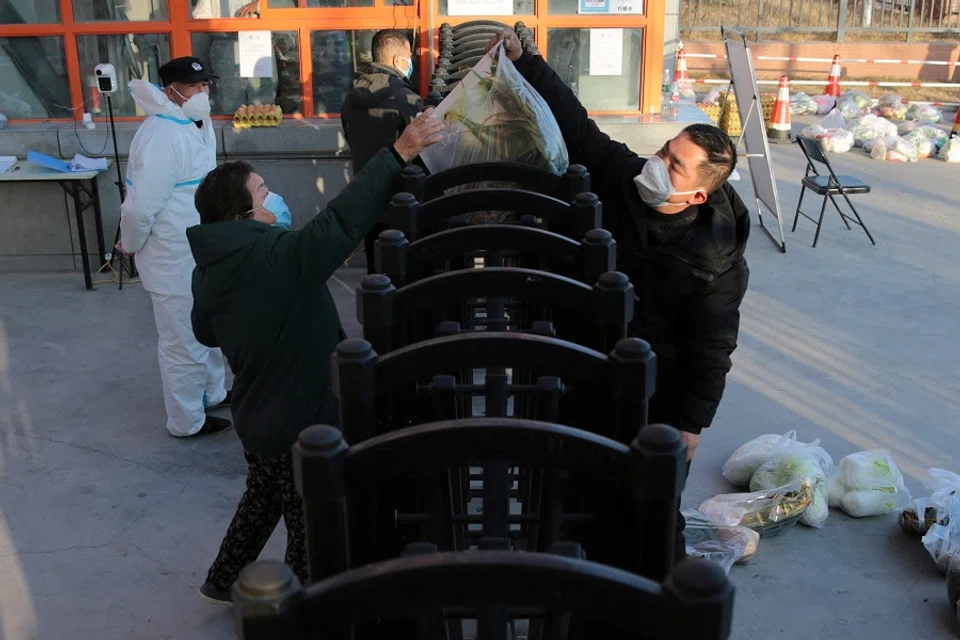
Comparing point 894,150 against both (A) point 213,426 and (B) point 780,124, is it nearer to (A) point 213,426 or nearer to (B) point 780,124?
(B) point 780,124

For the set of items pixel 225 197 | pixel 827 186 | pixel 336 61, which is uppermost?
pixel 336 61

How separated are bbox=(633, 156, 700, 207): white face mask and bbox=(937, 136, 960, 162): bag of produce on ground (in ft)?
31.4

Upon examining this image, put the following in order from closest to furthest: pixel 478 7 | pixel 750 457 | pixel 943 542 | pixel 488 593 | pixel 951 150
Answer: pixel 488 593 < pixel 943 542 < pixel 750 457 < pixel 478 7 < pixel 951 150

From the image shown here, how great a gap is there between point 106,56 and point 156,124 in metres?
3.11

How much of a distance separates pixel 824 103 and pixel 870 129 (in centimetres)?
251

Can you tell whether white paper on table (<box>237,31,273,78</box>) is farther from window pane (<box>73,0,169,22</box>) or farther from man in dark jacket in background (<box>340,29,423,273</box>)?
man in dark jacket in background (<box>340,29,423,273</box>)

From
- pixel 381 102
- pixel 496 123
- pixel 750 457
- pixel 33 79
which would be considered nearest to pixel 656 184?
pixel 496 123

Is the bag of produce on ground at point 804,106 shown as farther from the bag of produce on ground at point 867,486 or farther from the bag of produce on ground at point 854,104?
the bag of produce on ground at point 867,486

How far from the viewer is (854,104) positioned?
44.1 ft

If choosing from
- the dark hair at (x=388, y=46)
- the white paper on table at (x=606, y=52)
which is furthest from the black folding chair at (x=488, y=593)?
the white paper on table at (x=606, y=52)

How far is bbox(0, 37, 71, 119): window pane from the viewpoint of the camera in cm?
745

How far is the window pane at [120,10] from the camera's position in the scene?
7.35m

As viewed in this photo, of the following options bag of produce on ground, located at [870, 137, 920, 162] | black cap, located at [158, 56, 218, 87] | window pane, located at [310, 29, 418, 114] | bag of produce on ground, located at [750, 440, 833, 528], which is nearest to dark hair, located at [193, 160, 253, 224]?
A: black cap, located at [158, 56, 218, 87]

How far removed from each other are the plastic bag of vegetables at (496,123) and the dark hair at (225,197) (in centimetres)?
60
